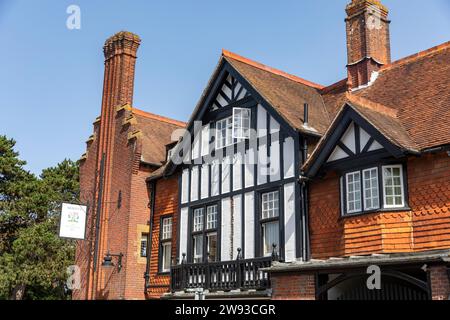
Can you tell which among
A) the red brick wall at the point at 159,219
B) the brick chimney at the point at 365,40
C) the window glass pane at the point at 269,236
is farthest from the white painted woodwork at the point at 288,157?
the red brick wall at the point at 159,219

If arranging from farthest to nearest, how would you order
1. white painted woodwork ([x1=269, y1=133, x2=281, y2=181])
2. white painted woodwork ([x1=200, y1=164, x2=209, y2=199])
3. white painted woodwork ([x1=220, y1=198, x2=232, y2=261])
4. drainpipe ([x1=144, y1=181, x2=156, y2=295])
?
drainpipe ([x1=144, y1=181, x2=156, y2=295]) → white painted woodwork ([x1=200, y1=164, x2=209, y2=199]) → white painted woodwork ([x1=220, y1=198, x2=232, y2=261]) → white painted woodwork ([x1=269, y1=133, x2=281, y2=181])

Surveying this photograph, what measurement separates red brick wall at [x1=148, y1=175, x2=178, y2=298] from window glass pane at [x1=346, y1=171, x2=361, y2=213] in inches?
295

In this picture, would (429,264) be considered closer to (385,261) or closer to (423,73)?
(385,261)

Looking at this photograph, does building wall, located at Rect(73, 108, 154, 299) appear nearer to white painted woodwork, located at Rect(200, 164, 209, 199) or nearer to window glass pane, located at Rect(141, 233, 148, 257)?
window glass pane, located at Rect(141, 233, 148, 257)

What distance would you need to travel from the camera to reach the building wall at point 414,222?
1299 centimetres

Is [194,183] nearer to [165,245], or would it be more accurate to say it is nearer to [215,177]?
[215,177]

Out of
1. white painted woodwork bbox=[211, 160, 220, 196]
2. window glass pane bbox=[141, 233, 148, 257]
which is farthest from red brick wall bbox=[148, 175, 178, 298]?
white painted woodwork bbox=[211, 160, 220, 196]

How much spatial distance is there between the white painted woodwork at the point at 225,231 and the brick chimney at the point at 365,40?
567 centimetres

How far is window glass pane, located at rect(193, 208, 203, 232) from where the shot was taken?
62.4 feet

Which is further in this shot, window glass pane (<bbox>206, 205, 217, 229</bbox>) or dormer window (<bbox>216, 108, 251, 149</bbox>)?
window glass pane (<bbox>206, 205, 217, 229</bbox>)

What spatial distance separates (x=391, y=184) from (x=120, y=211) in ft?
36.8

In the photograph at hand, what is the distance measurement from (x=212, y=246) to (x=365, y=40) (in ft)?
27.2

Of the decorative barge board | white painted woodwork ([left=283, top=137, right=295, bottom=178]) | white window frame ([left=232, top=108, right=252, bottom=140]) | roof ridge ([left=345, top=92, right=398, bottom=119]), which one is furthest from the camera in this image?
white window frame ([left=232, top=108, right=252, bottom=140])

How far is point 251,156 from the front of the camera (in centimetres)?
1750
